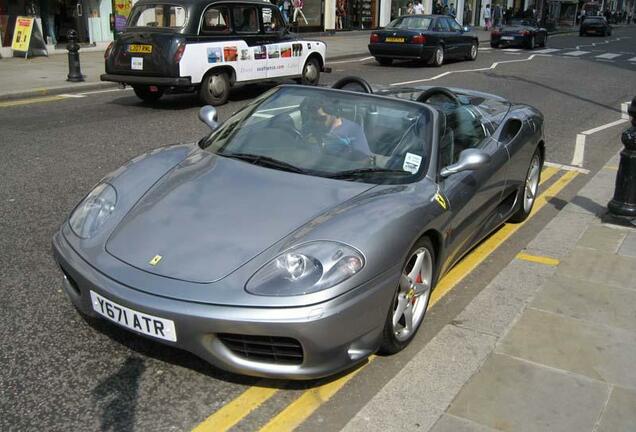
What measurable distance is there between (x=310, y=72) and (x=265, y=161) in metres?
10.4

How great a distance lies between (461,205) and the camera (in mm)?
4000

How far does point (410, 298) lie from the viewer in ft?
11.2

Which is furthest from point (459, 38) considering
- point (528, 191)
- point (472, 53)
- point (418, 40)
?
point (528, 191)

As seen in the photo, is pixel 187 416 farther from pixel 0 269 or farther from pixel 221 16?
pixel 221 16

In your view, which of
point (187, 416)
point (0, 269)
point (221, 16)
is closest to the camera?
point (187, 416)

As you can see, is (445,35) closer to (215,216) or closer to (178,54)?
(178,54)

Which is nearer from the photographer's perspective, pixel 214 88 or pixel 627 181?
pixel 627 181

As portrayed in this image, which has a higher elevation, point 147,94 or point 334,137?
point 334,137

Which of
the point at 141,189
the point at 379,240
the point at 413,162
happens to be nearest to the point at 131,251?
the point at 141,189

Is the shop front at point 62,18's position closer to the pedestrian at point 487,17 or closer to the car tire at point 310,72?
the car tire at point 310,72

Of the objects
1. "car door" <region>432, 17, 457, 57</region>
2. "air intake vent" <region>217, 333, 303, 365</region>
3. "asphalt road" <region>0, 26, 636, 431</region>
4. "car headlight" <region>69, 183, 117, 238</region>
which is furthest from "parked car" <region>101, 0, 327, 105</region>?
"air intake vent" <region>217, 333, 303, 365</region>

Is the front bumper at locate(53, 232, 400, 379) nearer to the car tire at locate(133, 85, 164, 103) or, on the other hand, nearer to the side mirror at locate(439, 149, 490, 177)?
the side mirror at locate(439, 149, 490, 177)

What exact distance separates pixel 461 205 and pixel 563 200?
3.12 metres

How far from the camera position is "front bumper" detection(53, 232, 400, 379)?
2.75 metres
